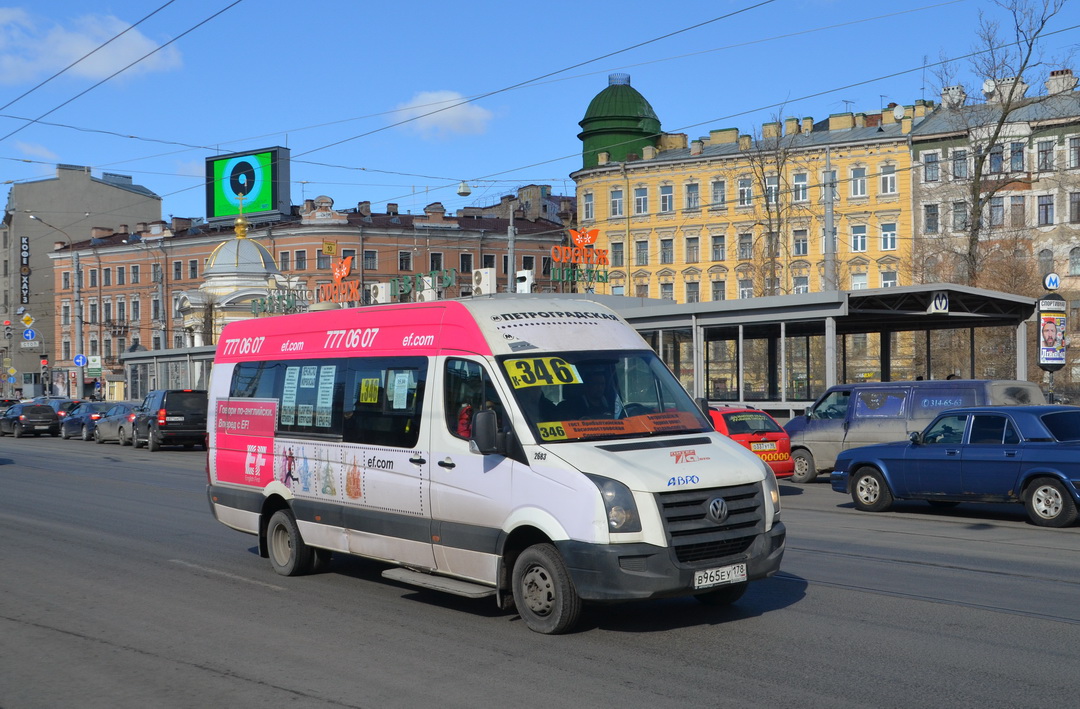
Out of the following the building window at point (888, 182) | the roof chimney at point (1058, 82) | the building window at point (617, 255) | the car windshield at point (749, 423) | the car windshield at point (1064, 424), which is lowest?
the car windshield at point (749, 423)

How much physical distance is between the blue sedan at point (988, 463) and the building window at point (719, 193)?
2241 inches

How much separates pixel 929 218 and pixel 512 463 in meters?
63.0

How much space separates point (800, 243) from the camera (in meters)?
71.5

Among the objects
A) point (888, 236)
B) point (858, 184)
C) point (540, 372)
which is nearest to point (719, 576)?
point (540, 372)

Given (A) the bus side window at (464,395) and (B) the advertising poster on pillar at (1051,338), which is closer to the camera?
(A) the bus side window at (464,395)

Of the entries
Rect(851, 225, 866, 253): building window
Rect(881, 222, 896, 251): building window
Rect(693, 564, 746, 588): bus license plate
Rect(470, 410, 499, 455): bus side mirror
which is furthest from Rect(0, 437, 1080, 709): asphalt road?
Rect(851, 225, 866, 253): building window

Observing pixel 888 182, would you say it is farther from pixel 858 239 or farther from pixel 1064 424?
pixel 1064 424

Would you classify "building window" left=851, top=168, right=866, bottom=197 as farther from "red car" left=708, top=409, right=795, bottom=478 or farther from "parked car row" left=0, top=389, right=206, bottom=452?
"red car" left=708, top=409, right=795, bottom=478

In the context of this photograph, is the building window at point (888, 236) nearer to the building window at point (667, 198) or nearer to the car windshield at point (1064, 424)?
the building window at point (667, 198)

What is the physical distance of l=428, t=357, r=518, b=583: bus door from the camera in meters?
8.54

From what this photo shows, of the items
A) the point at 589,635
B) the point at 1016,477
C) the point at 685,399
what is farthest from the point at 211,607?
the point at 1016,477

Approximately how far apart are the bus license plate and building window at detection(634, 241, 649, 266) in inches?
2686

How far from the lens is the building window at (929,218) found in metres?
65.9

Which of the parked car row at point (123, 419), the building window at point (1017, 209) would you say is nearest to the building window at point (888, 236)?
the building window at point (1017, 209)
